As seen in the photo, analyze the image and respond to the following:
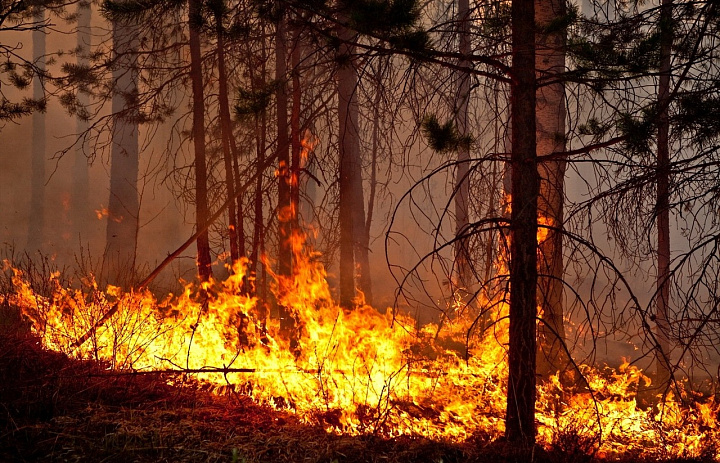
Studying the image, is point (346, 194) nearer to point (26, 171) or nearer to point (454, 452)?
point (454, 452)

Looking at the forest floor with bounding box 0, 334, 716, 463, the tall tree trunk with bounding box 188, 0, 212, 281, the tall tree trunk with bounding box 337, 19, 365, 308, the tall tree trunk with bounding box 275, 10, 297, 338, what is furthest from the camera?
the tall tree trunk with bounding box 337, 19, 365, 308

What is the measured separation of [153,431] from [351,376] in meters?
1.94

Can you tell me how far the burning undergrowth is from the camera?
4.83m

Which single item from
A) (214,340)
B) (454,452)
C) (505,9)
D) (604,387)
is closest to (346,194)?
(214,340)

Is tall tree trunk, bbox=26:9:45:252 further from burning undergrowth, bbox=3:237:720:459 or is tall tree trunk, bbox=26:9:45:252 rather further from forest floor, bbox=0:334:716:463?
forest floor, bbox=0:334:716:463

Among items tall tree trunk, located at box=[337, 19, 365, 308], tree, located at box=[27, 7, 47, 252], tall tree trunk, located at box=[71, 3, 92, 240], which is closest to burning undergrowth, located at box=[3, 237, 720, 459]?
tall tree trunk, located at box=[337, 19, 365, 308]

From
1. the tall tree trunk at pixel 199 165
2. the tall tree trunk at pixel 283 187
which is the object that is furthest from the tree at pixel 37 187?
the tall tree trunk at pixel 283 187

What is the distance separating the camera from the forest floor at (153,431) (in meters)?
3.80

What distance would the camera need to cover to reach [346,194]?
7.98 metres

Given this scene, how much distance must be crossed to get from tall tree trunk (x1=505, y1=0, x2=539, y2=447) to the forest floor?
1.23ft

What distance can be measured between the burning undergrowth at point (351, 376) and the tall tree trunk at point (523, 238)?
15.7 inches

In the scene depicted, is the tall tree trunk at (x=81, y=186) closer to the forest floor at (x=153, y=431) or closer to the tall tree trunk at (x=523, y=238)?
the forest floor at (x=153, y=431)

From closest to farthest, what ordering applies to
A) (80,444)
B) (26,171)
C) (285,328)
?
(80,444), (285,328), (26,171)

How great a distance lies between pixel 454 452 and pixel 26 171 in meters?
25.4
